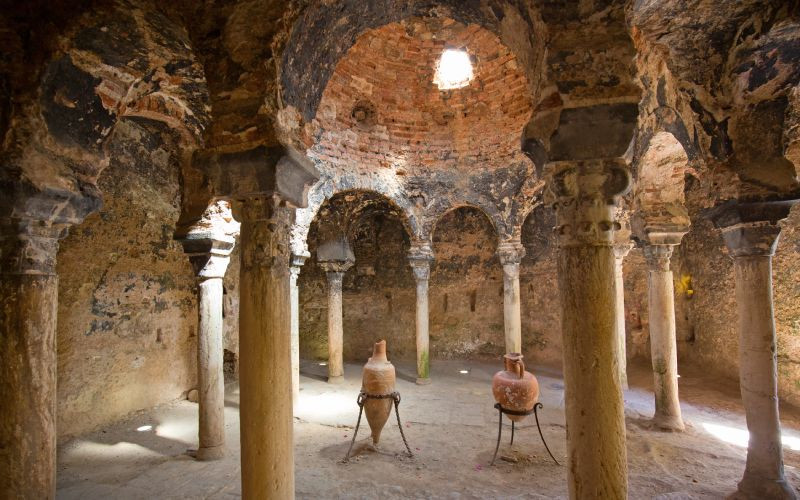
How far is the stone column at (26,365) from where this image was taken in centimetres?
318

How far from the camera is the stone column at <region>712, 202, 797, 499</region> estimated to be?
3943 mm

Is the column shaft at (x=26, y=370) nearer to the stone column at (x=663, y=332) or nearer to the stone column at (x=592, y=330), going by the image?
the stone column at (x=592, y=330)

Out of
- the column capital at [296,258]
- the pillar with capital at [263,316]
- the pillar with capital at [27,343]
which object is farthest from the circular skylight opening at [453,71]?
the pillar with capital at [27,343]

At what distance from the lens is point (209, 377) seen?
5.11 m

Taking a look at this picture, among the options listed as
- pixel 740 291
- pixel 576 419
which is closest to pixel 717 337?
pixel 740 291

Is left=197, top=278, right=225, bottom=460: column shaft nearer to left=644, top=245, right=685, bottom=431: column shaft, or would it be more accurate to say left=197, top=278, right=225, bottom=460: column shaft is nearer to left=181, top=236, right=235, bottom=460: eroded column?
left=181, top=236, right=235, bottom=460: eroded column

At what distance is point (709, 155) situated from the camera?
4.17 m

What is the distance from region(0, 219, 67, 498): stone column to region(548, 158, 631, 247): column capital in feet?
13.0

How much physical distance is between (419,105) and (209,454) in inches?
280

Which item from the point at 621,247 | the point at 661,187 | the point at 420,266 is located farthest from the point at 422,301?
the point at 661,187

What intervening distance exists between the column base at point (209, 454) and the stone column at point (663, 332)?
5916 millimetres

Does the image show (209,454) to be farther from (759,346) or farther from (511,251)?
(511,251)

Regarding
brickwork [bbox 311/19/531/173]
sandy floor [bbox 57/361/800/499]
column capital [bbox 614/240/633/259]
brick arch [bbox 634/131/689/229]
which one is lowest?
sandy floor [bbox 57/361/800/499]

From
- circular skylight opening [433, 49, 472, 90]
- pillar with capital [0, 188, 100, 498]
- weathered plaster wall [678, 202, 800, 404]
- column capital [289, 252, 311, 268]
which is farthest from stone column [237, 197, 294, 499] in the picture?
weathered plaster wall [678, 202, 800, 404]
